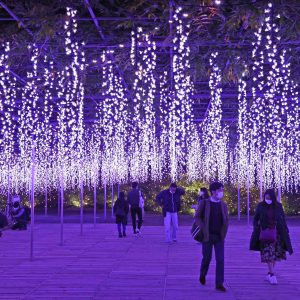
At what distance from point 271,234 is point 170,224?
6042mm

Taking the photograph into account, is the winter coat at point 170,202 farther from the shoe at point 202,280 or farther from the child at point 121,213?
the shoe at point 202,280

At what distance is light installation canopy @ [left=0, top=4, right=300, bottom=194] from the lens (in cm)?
1319

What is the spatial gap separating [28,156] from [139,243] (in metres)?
19.8

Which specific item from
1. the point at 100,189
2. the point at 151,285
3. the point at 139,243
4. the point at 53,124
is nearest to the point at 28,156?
the point at 100,189

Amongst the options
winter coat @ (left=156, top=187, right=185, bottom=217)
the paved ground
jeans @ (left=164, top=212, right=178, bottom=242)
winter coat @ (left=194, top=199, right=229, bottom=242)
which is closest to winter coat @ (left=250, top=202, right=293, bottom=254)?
the paved ground

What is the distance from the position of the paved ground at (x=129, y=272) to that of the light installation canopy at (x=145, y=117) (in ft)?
5.88

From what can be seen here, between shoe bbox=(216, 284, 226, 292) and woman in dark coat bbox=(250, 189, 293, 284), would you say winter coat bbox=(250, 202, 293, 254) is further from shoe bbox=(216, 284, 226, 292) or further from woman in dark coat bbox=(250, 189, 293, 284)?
shoe bbox=(216, 284, 226, 292)

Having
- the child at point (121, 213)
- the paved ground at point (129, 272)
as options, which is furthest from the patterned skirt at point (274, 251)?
the child at point (121, 213)

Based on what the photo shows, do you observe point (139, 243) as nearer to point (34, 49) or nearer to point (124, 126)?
point (34, 49)

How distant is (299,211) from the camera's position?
2764 centimetres

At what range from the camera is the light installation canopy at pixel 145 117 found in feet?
43.3

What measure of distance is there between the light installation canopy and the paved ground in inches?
70.6

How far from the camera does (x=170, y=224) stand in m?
13.7

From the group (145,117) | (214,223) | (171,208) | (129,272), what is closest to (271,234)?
(214,223)
